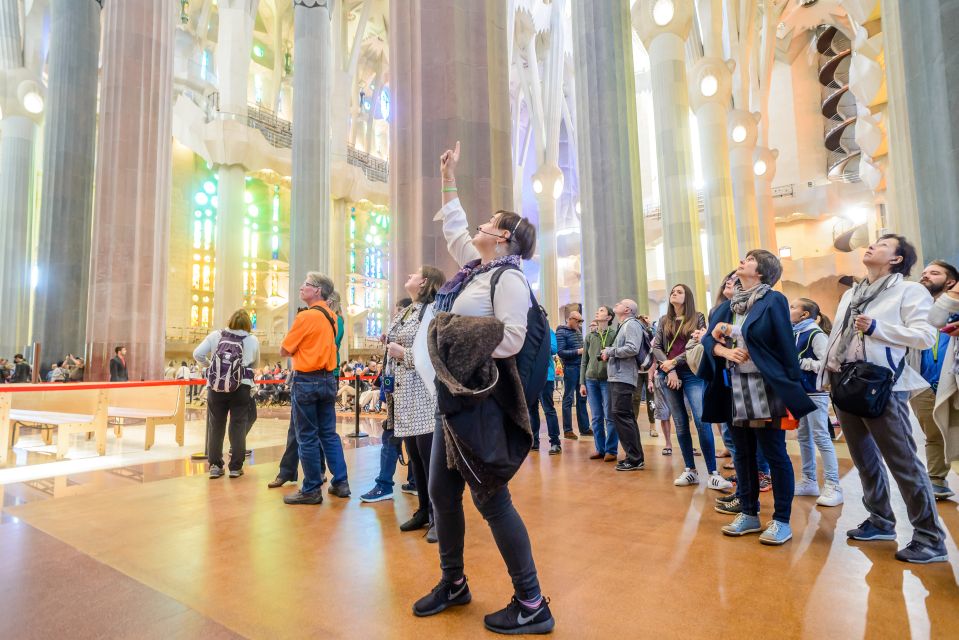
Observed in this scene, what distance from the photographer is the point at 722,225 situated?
18.0m

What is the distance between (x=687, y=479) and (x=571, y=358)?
2988 mm

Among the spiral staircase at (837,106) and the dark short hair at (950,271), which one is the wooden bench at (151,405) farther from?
the spiral staircase at (837,106)

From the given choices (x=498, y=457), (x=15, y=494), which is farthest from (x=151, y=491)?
(x=498, y=457)

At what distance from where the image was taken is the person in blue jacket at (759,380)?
10.3 ft

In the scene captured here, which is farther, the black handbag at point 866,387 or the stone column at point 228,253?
the stone column at point 228,253

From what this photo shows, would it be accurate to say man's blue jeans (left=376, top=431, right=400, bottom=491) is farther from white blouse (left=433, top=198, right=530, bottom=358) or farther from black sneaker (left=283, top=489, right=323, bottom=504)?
white blouse (left=433, top=198, right=530, bottom=358)

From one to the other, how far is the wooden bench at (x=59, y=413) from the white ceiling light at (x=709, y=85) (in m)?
18.8

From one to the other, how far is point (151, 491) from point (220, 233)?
74.2ft

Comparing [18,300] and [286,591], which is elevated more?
[18,300]

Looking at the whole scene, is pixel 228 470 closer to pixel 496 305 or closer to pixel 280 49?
pixel 496 305

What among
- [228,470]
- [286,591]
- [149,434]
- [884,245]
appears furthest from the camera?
[149,434]

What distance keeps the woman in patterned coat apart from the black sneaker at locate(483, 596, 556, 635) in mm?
1174

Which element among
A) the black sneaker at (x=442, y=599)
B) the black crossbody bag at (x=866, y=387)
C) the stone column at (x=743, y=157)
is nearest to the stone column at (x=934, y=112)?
A: the black crossbody bag at (x=866, y=387)

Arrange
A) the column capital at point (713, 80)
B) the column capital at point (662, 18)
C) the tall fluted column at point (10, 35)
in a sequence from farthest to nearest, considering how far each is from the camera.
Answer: the tall fluted column at point (10, 35) → the column capital at point (713, 80) → the column capital at point (662, 18)
